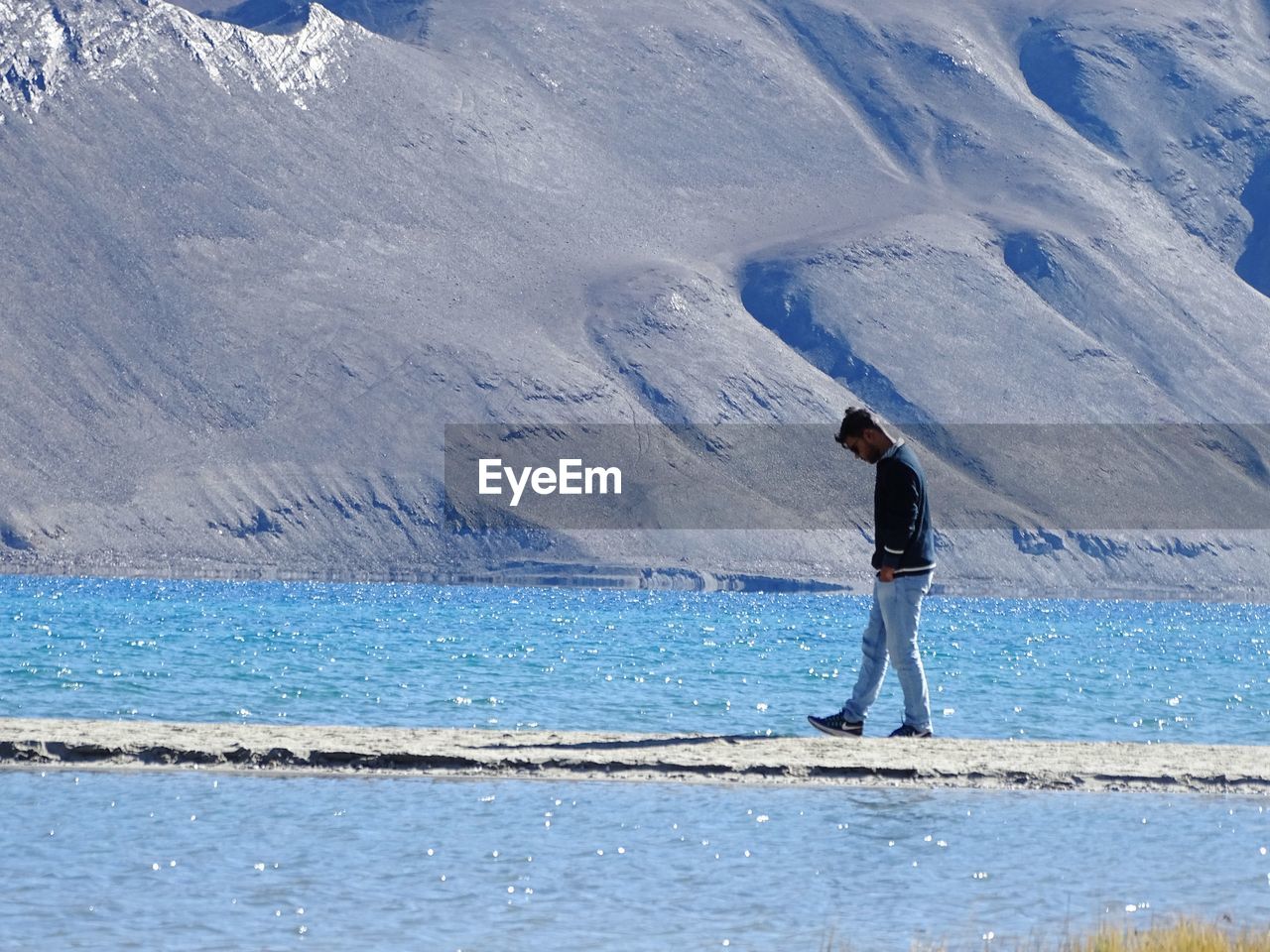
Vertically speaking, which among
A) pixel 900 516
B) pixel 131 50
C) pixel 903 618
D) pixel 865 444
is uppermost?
pixel 131 50

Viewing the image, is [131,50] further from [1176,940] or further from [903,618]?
[1176,940]

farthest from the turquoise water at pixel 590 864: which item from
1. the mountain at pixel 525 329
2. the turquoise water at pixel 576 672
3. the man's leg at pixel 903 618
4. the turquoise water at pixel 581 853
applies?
the mountain at pixel 525 329

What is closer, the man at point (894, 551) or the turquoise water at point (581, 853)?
the turquoise water at point (581, 853)

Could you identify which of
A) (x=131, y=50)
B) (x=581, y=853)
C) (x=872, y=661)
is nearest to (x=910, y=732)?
(x=872, y=661)

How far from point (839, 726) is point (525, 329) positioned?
137 metres

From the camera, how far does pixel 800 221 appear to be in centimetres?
18412

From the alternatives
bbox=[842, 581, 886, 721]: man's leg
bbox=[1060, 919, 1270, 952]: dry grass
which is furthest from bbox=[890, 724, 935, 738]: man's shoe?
A: bbox=[1060, 919, 1270, 952]: dry grass

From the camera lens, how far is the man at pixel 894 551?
13.4 m

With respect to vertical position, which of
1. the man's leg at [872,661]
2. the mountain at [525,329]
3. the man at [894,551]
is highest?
the mountain at [525,329]

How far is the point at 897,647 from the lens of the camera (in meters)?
13.6

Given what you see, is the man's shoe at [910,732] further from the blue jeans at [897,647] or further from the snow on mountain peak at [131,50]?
the snow on mountain peak at [131,50]

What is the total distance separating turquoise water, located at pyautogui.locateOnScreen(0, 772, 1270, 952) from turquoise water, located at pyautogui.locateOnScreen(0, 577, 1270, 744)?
20.1 feet

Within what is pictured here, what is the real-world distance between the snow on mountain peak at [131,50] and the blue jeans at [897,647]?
15307 cm

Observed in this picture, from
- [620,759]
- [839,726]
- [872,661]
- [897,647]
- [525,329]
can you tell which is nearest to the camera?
[620,759]
